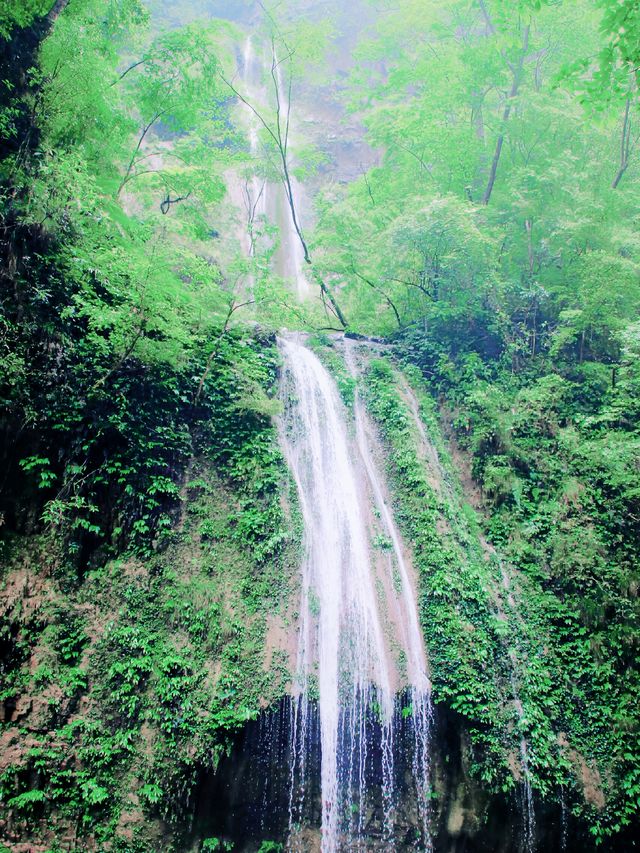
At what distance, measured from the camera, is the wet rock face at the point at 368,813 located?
18.3ft

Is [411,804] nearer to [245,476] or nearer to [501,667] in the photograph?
[501,667]

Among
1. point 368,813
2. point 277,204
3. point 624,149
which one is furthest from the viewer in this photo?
point 277,204

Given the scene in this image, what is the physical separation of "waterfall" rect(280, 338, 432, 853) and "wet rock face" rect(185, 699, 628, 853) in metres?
0.06

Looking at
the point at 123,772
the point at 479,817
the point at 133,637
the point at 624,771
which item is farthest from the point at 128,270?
the point at 624,771

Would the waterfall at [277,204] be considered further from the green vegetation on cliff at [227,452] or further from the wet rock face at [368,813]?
the wet rock face at [368,813]

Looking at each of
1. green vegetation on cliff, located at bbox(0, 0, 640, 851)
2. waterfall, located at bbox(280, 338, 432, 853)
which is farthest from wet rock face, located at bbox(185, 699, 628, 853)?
green vegetation on cliff, located at bbox(0, 0, 640, 851)

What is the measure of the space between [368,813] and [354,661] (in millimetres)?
1775

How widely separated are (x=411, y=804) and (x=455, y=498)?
502 cm

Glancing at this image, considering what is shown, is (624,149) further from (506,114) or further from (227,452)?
(227,452)

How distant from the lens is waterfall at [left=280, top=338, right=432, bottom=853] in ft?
19.0

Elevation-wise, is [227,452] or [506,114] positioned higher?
[506,114]

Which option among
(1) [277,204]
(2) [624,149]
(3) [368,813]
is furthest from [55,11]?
(1) [277,204]

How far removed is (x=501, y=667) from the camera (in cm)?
661

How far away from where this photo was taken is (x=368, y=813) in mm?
5777
